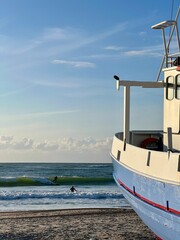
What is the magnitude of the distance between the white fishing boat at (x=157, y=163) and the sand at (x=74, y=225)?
2.61 m

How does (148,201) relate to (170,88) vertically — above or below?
below

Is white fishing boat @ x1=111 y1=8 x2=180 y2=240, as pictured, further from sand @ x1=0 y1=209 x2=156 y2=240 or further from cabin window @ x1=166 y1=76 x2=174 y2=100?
sand @ x1=0 y1=209 x2=156 y2=240

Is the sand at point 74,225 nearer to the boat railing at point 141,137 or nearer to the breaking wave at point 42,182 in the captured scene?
the boat railing at point 141,137

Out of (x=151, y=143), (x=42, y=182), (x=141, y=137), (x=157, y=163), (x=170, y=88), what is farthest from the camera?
(x=42, y=182)

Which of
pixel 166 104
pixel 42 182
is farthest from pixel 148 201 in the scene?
pixel 42 182

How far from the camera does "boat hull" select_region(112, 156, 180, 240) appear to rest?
9.84 meters

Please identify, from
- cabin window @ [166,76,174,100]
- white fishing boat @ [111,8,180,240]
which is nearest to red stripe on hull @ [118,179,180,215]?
white fishing boat @ [111,8,180,240]

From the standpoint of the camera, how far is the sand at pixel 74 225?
53.5ft

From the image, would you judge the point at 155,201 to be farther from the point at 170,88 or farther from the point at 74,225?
the point at 74,225

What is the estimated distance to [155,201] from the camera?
1088 centimetres

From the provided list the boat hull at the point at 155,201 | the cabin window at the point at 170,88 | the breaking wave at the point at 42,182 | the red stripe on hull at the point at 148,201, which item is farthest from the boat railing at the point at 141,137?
the breaking wave at the point at 42,182

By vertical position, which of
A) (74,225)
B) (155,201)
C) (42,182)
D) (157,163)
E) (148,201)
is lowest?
(42,182)

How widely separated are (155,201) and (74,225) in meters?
8.34

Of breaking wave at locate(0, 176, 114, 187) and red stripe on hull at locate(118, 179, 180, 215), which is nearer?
red stripe on hull at locate(118, 179, 180, 215)
